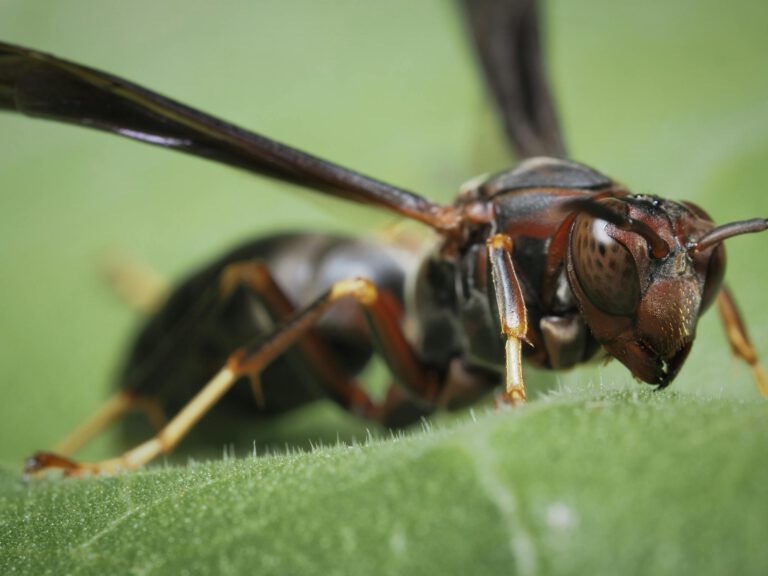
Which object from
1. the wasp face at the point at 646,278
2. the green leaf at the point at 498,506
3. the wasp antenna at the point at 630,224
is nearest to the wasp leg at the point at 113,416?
the green leaf at the point at 498,506

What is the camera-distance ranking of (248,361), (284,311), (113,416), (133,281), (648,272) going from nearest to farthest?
1. (648,272)
2. (248,361)
3. (284,311)
4. (113,416)
5. (133,281)

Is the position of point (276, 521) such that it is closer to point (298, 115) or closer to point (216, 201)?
point (216, 201)

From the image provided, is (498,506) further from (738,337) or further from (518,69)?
(518,69)

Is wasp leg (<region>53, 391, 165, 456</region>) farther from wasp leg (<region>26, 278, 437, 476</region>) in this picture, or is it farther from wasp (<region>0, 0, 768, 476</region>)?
wasp leg (<region>26, 278, 437, 476</region>)

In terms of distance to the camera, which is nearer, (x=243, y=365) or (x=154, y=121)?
(x=154, y=121)

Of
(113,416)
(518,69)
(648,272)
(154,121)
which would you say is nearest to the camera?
(648,272)

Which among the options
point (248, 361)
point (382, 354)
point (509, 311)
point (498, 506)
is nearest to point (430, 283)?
point (382, 354)
